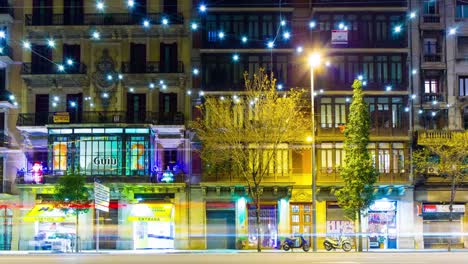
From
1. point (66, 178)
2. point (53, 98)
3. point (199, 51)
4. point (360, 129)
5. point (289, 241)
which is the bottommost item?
point (289, 241)

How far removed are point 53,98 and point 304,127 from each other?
16803mm

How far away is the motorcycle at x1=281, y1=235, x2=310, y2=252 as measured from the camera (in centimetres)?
3875

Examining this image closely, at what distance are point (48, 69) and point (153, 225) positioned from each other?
489 inches

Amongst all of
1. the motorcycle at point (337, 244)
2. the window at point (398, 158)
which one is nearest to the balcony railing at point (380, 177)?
the window at point (398, 158)

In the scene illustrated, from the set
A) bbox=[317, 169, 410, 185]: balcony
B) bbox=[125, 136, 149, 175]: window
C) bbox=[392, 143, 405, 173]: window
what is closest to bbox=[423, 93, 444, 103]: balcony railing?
bbox=[392, 143, 405, 173]: window

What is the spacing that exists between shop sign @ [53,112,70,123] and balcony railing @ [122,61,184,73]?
4.70 meters

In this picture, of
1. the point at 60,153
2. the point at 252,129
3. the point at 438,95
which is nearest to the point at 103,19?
the point at 60,153

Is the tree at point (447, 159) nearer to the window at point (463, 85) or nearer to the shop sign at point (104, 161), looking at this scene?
the window at point (463, 85)

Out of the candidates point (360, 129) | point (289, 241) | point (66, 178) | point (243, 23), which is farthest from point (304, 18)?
point (66, 178)

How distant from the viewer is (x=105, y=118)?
4366 cm

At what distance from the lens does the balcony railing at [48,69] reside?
1729 inches

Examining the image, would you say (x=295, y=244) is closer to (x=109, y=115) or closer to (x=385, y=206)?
(x=385, y=206)

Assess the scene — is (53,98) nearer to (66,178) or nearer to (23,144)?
(23,144)

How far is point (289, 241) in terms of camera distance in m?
39.0
